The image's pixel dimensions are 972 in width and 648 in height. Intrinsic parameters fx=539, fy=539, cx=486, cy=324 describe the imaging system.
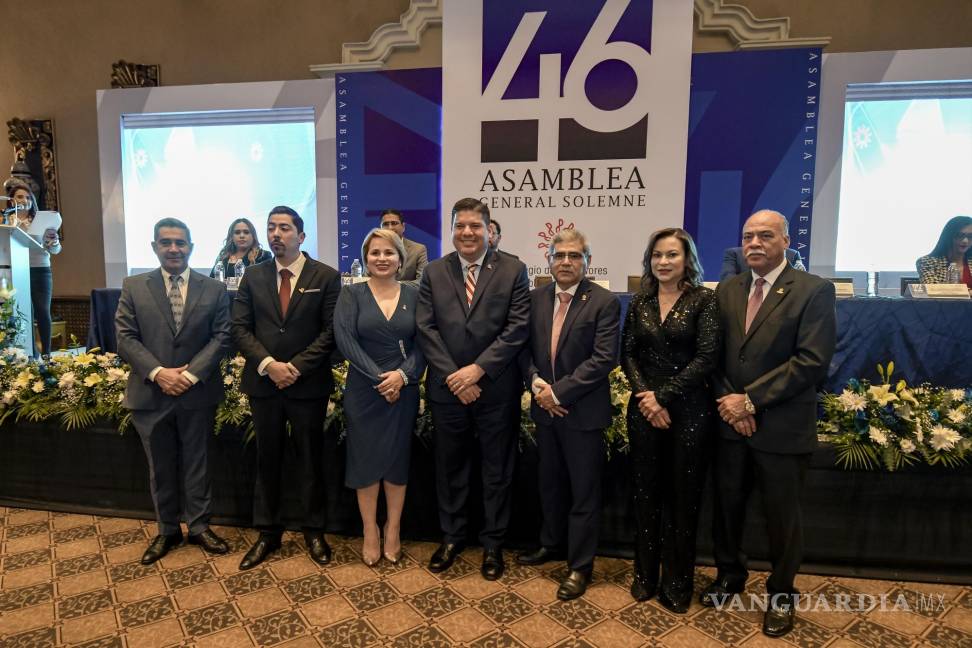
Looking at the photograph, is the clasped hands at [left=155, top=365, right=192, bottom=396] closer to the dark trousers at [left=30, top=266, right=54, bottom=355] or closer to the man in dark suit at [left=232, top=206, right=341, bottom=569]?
the man in dark suit at [left=232, top=206, right=341, bottom=569]

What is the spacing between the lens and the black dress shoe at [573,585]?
7.20ft

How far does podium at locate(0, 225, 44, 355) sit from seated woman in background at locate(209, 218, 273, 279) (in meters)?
1.54

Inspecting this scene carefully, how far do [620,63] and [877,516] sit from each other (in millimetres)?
4280

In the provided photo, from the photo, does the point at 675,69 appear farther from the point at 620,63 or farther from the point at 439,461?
the point at 439,461

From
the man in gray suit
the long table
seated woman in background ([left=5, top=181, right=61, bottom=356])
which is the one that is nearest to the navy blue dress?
the man in gray suit

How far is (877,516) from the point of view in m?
2.36

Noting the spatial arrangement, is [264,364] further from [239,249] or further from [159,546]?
[239,249]

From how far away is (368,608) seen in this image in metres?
2.13

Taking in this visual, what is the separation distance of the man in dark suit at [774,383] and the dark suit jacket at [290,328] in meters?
1.67

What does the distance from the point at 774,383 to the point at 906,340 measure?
2448 millimetres

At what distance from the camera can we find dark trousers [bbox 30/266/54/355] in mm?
5438

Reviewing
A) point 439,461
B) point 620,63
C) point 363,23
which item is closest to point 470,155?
point 620,63

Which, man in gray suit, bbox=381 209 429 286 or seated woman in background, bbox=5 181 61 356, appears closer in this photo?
man in gray suit, bbox=381 209 429 286

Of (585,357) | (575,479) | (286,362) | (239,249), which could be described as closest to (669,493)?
(575,479)
